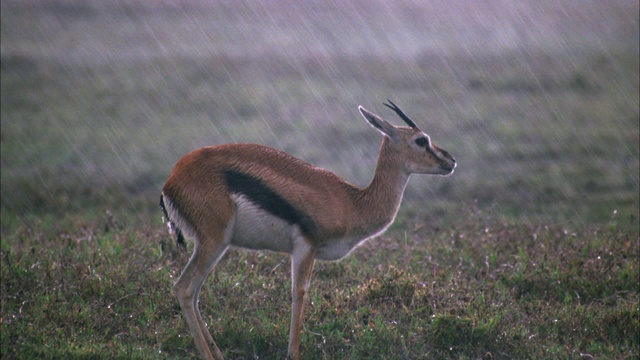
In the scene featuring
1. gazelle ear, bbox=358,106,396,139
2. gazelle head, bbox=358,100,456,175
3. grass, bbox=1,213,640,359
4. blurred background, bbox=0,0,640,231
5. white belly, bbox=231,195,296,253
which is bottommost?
blurred background, bbox=0,0,640,231

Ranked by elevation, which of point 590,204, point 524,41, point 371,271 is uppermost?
point 371,271

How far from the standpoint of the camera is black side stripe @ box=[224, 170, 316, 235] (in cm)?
495

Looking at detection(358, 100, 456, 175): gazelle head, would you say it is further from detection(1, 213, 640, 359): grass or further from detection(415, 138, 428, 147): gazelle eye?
detection(1, 213, 640, 359): grass

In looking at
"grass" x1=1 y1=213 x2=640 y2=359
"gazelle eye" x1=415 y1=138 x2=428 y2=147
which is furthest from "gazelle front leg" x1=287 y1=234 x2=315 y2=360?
"gazelle eye" x1=415 y1=138 x2=428 y2=147

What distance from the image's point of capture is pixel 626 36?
65.9 ft

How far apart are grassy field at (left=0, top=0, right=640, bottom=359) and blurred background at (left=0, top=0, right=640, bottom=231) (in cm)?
6

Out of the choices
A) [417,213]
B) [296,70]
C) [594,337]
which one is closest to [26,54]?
[296,70]

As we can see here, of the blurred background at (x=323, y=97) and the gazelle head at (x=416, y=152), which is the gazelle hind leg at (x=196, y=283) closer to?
the gazelle head at (x=416, y=152)

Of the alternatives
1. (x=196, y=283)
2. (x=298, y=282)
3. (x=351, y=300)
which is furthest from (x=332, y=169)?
(x=196, y=283)

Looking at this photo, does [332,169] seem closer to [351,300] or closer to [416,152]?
[351,300]

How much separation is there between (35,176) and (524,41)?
540 inches

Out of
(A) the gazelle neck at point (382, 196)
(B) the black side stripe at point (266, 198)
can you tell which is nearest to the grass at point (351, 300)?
(A) the gazelle neck at point (382, 196)

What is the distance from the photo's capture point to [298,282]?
501 cm

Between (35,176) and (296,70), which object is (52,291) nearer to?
(35,176)
